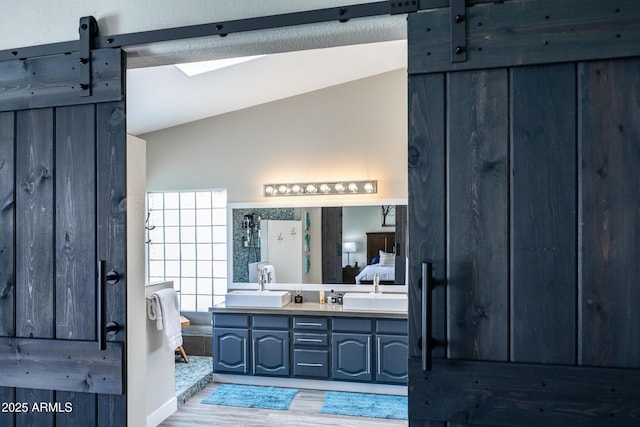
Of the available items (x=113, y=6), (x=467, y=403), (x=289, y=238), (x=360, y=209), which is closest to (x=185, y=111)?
(x=289, y=238)

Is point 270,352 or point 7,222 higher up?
point 7,222

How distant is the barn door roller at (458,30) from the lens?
1291mm

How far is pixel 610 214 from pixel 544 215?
0.56 feet

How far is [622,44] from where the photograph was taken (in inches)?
46.9

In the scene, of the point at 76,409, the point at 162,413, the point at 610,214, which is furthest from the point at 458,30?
the point at 162,413

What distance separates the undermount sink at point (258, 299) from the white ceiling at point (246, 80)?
2.02 meters

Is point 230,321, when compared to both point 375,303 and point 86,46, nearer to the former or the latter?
point 375,303

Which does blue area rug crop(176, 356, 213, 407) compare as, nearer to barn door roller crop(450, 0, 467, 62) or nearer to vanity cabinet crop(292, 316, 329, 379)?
vanity cabinet crop(292, 316, 329, 379)

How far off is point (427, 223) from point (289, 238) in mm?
3347

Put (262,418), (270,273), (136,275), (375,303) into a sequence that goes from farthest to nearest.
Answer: (270,273), (375,303), (262,418), (136,275)

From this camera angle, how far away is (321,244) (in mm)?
4523

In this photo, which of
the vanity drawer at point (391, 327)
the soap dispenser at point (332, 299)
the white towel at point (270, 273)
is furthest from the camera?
the white towel at point (270, 273)

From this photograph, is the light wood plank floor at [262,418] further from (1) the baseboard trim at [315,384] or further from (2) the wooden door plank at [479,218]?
(2) the wooden door plank at [479,218]

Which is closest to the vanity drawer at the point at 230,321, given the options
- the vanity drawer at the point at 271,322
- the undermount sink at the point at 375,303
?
the vanity drawer at the point at 271,322
